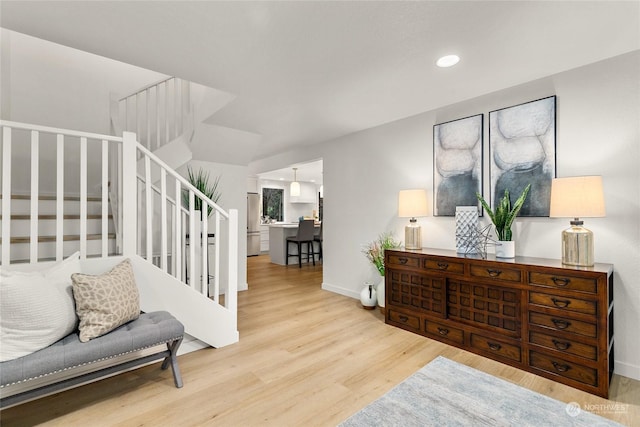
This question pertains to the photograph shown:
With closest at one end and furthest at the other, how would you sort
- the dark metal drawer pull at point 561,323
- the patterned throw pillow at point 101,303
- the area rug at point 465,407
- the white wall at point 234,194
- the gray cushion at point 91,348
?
the gray cushion at point 91,348, the area rug at point 465,407, the patterned throw pillow at point 101,303, the dark metal drawer pull at point 561,323, the white wall at point 234,194

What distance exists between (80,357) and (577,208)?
3194 mm

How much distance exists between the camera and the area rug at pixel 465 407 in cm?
163

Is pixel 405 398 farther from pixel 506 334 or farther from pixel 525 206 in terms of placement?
pixel 525 206

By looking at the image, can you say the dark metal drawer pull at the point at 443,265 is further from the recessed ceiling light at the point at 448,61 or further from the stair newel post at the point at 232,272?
the stair newel post at the point at 232,272

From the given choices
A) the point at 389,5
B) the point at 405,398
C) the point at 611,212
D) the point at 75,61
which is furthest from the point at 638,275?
the point at 75,61

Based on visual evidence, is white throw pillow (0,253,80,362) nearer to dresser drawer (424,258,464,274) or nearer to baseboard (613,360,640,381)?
dresser drawer (424,258,464,274)

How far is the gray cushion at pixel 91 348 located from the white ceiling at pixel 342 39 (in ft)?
6.10

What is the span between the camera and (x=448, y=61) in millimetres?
2230

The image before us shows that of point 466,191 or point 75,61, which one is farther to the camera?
point 75,61

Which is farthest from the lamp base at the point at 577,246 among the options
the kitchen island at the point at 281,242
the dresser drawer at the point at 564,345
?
the kitchen island at the point at 281,242

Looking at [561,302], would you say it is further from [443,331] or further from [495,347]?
[443,331]

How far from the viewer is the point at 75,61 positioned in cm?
384

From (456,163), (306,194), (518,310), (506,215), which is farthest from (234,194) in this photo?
(306,194)

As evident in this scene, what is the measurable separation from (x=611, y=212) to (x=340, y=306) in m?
2.71
